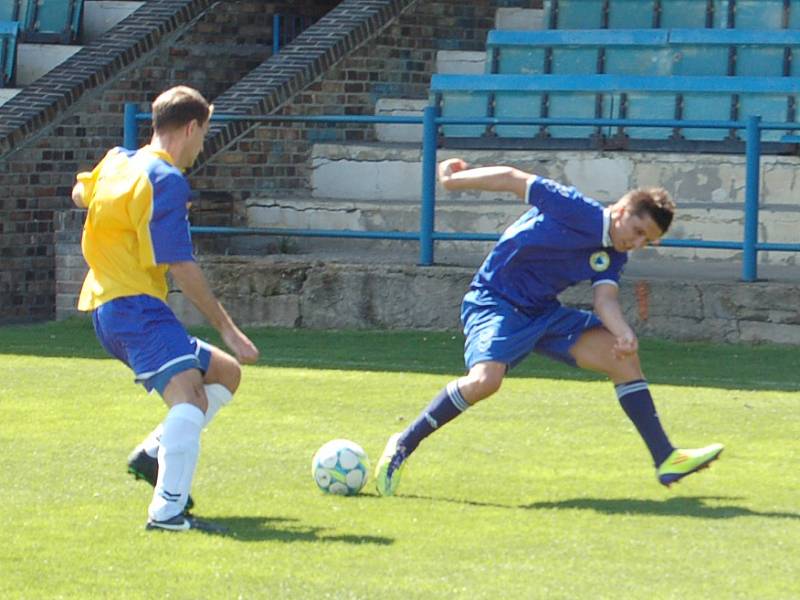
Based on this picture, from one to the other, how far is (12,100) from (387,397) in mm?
6615

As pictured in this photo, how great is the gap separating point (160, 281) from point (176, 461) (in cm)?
69

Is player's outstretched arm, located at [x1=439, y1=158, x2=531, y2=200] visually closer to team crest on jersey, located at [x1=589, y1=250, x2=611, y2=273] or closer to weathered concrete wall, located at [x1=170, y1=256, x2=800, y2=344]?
team crest on jersey, located at [x1=589, y1=250, x2=611, y2=273]

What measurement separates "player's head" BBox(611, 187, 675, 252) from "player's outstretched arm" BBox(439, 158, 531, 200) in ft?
1.31

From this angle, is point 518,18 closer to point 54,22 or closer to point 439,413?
point 54,22

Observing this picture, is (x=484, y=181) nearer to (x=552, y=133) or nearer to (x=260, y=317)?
(x=260, y=317)

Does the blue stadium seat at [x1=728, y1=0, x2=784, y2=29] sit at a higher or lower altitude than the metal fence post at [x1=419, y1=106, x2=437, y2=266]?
higher

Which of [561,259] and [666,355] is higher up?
[561,259]

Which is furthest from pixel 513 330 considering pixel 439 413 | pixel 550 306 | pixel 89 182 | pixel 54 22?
pixel 54 22

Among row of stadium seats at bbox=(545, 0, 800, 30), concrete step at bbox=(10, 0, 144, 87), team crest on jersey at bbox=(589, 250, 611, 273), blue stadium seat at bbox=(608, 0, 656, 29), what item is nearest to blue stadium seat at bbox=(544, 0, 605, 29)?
row of stadium seats at bbox=(545, 0, 800, 30)

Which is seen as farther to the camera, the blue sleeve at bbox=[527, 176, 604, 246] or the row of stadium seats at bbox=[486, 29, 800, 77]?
the row of stadium seats at bbox=[486, 29, 800, 77]

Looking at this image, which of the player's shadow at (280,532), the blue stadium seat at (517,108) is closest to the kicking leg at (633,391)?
the player's shadow at (280,532)

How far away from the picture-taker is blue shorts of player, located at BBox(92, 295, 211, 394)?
641cm

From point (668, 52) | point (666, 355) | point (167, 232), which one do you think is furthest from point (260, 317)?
point (167, 232)

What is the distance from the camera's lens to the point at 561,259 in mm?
7301
